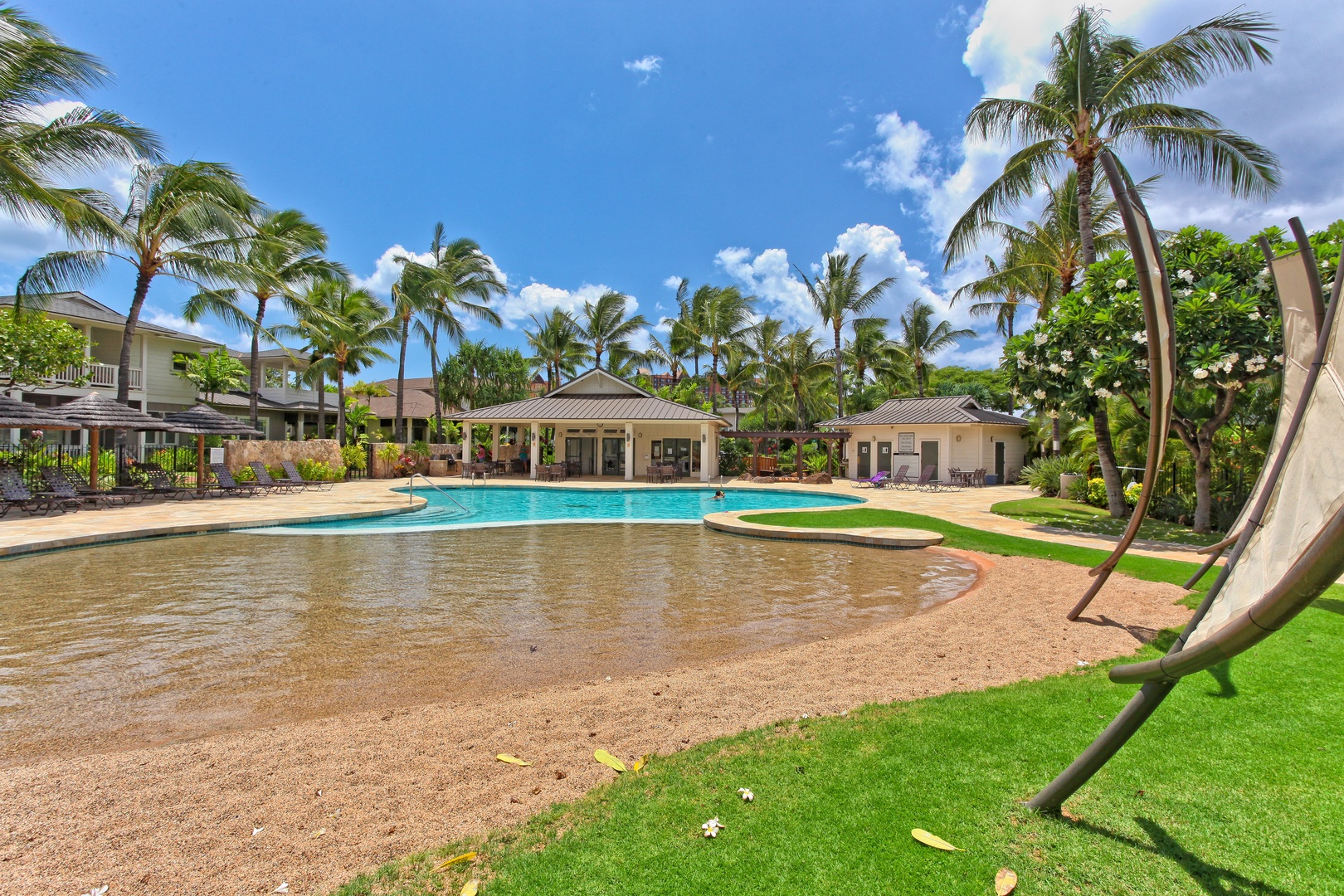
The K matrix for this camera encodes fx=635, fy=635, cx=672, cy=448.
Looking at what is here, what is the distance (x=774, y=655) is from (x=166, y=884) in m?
4.05

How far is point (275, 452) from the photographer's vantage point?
2377 cm

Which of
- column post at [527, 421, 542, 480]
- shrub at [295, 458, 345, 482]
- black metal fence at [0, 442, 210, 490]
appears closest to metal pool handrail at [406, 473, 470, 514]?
shrub at [295, 458, 345, 482]

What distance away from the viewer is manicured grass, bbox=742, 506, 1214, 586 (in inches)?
332

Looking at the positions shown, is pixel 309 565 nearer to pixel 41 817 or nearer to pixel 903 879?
pixel 41 817

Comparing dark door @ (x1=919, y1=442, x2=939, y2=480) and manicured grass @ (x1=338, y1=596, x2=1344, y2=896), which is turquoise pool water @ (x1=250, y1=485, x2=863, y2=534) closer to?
dark door @ (x1=919, y1=442, x2=939, y2=480)

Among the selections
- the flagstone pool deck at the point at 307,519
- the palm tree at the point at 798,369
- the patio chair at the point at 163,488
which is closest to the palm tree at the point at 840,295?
the palm tree at the point at 798,369

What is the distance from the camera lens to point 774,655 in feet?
17.6

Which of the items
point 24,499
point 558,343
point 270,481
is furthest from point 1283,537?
point 558,343

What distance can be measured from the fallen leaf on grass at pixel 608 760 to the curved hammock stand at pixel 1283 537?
1.95 meters

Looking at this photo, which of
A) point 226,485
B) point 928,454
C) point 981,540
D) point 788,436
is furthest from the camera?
point 928,454

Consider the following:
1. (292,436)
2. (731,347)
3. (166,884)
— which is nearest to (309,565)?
(166,884)

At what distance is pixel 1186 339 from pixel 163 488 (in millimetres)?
24181

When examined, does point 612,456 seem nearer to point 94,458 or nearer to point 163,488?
point 163,488

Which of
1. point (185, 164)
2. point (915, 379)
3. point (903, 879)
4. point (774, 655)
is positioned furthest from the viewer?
point (915, 379)
